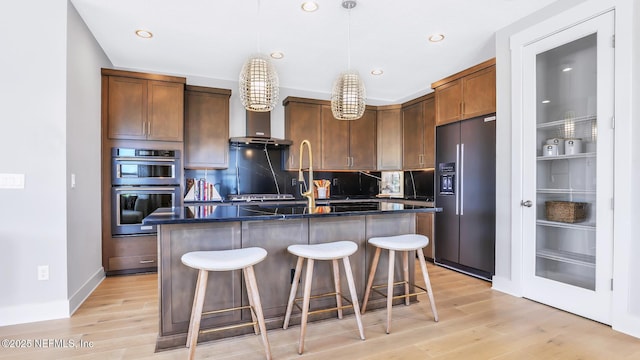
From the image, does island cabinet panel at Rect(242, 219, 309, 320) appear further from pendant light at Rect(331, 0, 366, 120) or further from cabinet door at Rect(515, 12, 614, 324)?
cabinet door at Rect(515, 12, 614, 324)

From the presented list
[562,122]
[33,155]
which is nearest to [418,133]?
[562,122]

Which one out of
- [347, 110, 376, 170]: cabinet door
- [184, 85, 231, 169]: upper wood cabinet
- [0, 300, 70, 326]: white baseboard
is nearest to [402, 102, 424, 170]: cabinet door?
[347, 110, 376, 170]: cabinet door

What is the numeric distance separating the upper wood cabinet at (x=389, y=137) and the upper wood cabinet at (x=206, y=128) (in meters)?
2.44

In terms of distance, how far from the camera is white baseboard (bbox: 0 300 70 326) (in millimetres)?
2430

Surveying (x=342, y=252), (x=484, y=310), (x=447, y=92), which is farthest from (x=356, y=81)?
(x=484, y=310)

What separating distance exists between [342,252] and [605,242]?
2046 millimetres

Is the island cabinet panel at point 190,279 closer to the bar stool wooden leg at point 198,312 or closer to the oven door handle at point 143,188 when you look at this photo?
the bar stool wooden leg at point 198,312

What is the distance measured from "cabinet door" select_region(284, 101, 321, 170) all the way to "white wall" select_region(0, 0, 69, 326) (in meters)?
2.75

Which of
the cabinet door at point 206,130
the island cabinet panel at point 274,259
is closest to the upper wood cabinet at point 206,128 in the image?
the cabinet door at point 206,130

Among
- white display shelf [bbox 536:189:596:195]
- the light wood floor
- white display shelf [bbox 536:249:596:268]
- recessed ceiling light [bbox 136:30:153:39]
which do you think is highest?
recessed ceiling light [bbox 136:30:153:39]

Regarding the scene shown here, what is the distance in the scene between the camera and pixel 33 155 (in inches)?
98.2

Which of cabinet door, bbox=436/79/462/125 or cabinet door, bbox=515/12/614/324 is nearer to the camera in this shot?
cabinet door, bbox=515/12/614/324

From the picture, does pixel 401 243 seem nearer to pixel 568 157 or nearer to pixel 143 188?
pixel 568 157

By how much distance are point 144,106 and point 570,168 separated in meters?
4.48
